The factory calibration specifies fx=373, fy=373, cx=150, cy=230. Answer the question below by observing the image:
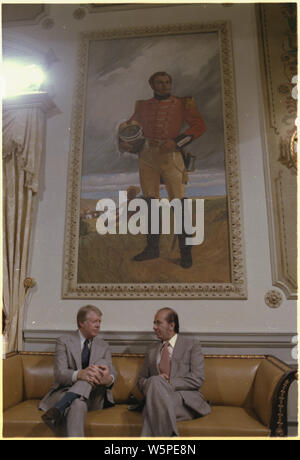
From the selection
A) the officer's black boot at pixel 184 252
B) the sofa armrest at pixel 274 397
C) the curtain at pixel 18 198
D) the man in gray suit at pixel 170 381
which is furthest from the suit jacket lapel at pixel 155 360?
the curtain at pixel 18 198

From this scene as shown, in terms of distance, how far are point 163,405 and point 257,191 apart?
8.69 feet

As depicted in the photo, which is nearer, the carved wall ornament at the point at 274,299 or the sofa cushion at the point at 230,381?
the sofa cushion at the point at 230,381

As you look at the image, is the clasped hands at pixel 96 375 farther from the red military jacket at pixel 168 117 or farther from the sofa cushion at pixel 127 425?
the red military jacket at pixel 168 117

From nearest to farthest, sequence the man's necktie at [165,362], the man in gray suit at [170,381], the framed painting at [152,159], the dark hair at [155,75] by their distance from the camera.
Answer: the man in gray suit at [170,381] < the man's necktie at [165,362] < the framed painting at [152,159] < the dark hair at [155,75]

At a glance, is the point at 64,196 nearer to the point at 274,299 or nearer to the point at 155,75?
the point at 155,75

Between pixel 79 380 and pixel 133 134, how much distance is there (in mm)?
3001

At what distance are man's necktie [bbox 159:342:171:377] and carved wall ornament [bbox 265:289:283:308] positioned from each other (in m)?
1.31

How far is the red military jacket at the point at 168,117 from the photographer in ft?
15.5

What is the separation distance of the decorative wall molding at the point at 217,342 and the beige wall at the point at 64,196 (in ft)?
0.21

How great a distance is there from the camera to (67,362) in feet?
11.6

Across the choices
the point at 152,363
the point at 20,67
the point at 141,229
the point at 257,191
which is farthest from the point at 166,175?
the point at 20,67

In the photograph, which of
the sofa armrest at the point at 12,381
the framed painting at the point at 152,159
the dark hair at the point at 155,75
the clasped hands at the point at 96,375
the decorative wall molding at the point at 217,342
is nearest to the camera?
the clasped hands at the point at 96,375
